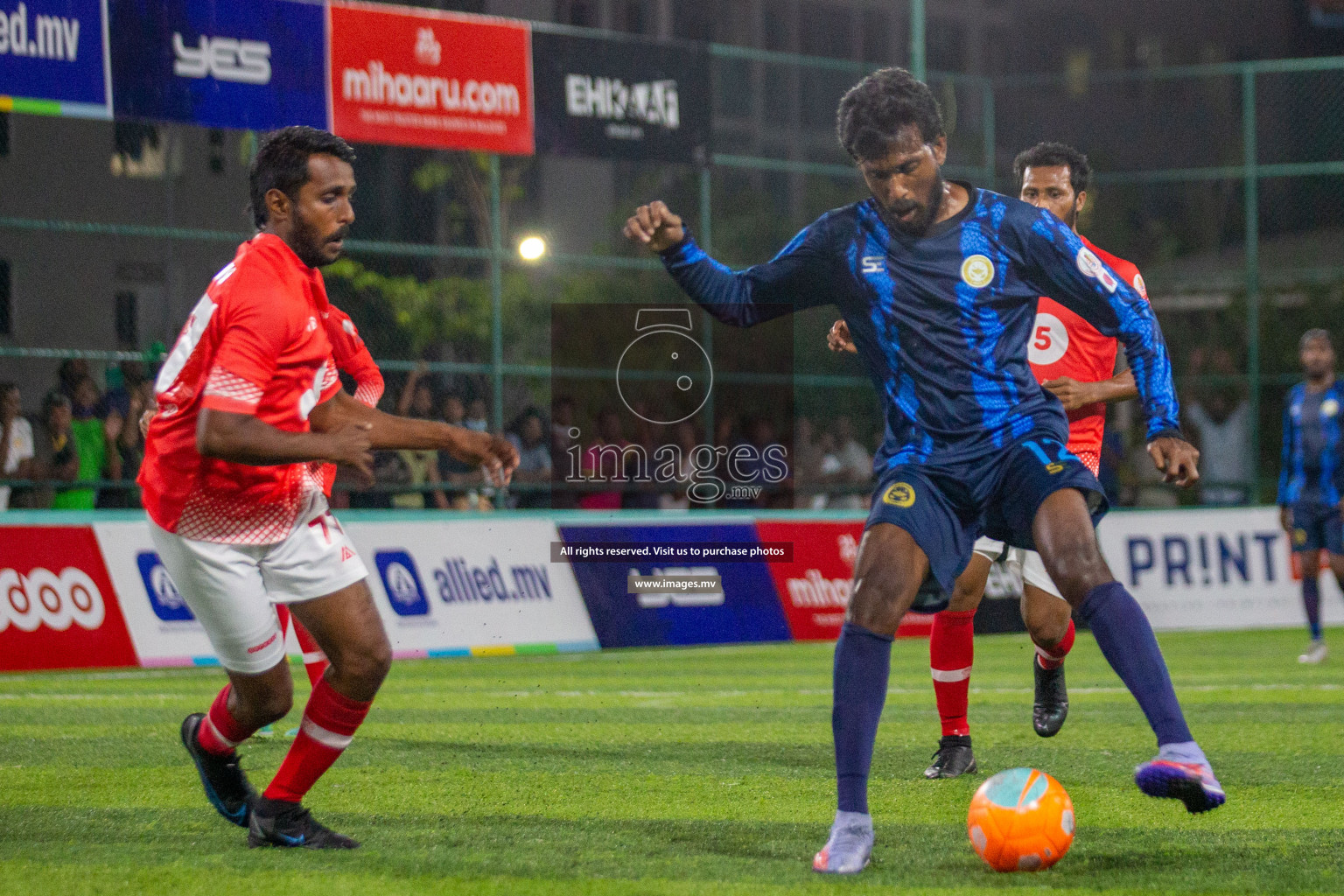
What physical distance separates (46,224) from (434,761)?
7.49 metres

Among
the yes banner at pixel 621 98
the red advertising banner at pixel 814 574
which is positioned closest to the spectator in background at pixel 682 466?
the red advertising banner at pixel 814 574

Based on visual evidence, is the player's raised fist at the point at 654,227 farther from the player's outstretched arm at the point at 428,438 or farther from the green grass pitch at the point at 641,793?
the green grass pitch at the point at 641,793

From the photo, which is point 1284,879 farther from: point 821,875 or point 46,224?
point 46,224

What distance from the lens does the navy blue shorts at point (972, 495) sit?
4648mm

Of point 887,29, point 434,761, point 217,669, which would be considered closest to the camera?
point 434,761

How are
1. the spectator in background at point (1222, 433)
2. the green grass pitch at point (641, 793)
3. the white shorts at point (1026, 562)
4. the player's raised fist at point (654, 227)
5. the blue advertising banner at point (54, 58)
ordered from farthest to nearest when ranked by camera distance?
the spectator in background at point (1222, 433) → the blue advertising banner at point (54, 58) → the white shorts at point (1026, 562) → the player's raised fist at point (654, 227) → the green grass pitch at point (641, 793)

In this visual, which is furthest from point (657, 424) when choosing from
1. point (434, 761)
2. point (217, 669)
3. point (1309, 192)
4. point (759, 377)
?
point (1309, 192)

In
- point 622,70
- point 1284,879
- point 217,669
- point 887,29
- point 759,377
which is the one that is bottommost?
point 217,669

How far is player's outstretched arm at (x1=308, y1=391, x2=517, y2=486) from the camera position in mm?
4613

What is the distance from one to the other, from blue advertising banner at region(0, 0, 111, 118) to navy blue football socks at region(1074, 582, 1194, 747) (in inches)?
390

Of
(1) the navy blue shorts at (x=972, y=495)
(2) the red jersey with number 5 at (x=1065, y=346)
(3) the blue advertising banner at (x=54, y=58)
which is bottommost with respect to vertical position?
(1) the navy blue shorts at (x=972, y=495)

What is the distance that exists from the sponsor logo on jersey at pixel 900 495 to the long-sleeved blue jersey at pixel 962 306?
0.12 m

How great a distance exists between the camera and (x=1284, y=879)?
4402mm

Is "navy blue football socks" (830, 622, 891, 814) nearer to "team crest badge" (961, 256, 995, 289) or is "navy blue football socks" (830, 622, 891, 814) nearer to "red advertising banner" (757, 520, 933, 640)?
"team crest badge" (961, 256, 995, 289)
